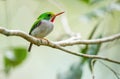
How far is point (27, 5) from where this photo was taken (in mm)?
3531

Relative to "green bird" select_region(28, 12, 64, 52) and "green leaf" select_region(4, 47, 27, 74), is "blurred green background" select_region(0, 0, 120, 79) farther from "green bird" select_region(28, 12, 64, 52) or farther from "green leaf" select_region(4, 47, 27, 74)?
"green bird" select_region(28, 12, 64, 52)

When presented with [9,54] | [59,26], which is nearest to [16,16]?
[59,26]

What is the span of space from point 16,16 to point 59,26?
385mm

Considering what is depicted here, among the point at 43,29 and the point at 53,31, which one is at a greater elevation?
the point at 43,29

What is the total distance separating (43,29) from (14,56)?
0.42 meters

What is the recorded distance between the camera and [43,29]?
1940 millimetres

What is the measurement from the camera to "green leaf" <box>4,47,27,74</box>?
2.27 meters

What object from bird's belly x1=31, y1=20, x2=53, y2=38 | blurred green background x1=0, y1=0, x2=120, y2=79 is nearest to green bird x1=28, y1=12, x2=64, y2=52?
bird's belly x1=31, y1=20, x2=53, y2=38

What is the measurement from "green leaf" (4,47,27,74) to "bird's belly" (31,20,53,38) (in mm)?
366

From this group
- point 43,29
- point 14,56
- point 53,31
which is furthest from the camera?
point 53,31

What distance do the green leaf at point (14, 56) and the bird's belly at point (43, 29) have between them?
0.37 metres

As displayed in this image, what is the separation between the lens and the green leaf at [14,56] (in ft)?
7.45

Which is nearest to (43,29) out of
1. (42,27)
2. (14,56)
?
(42,27)

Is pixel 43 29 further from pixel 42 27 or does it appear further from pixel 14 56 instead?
pixel 14 56
